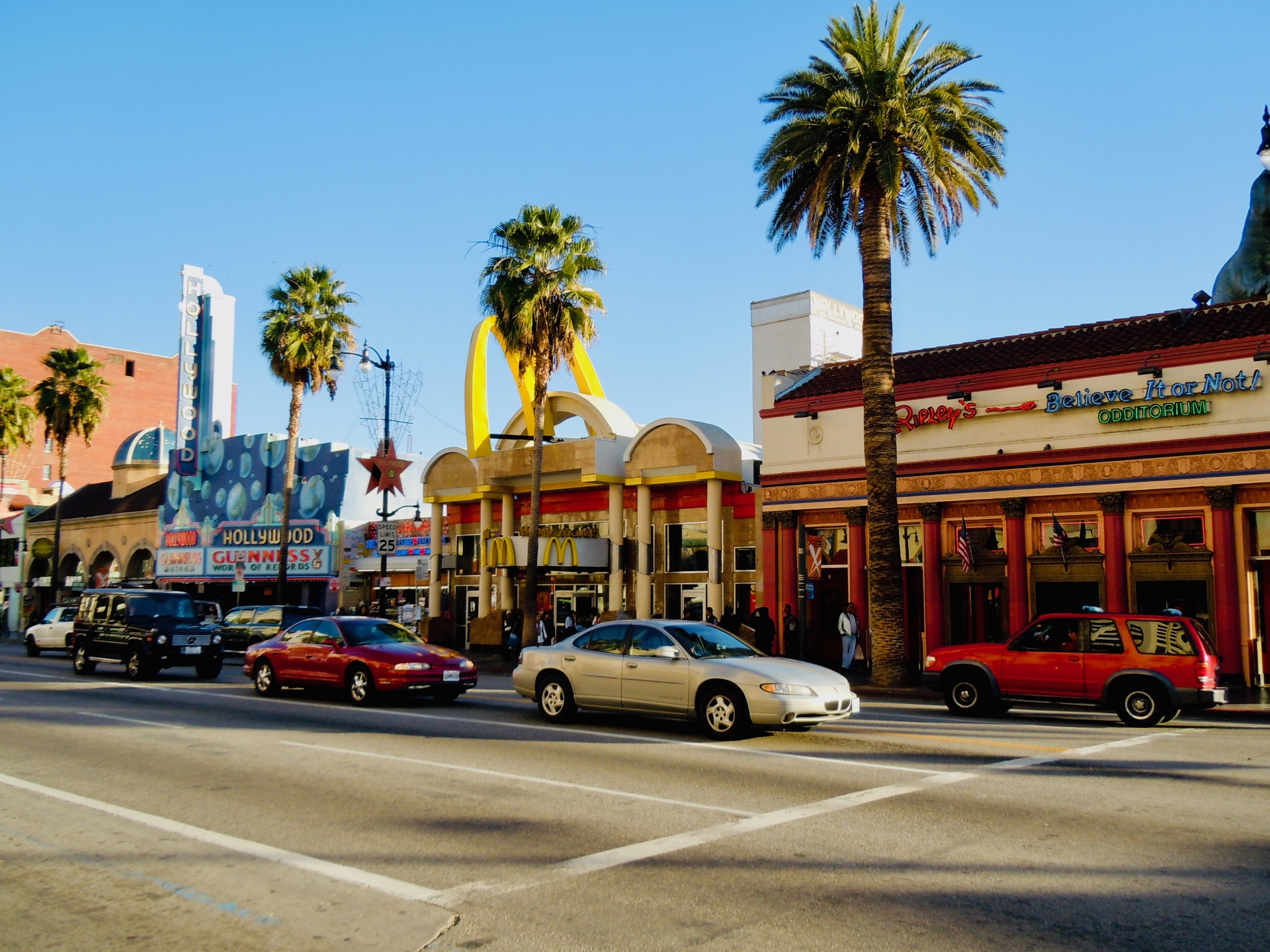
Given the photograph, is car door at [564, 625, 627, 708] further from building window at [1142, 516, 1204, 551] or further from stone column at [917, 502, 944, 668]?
building window at [1142, 516, 1204, 551]

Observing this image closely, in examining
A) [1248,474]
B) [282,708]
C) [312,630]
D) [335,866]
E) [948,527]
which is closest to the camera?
[335,866]

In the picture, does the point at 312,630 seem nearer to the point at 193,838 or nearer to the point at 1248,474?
the point at 193,838

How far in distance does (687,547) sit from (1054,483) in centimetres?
1186

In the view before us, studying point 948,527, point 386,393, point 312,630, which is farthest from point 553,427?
point 312,630

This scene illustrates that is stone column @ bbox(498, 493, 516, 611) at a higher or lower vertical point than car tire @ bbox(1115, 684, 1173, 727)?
higher

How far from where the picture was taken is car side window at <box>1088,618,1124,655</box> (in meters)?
15.6

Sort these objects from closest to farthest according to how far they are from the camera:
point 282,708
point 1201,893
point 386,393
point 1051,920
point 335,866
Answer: point 1051,920
point 1201,893
point 335,866
point 282,708
point 386,393

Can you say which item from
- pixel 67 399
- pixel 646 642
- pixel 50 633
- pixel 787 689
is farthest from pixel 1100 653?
pixel 67 399

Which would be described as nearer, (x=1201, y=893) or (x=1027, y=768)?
(x=1201, y=893)

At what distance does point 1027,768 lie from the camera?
10.8 m

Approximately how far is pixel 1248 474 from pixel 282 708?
20124 millimetres

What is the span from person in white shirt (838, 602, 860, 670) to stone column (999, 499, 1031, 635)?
374cm

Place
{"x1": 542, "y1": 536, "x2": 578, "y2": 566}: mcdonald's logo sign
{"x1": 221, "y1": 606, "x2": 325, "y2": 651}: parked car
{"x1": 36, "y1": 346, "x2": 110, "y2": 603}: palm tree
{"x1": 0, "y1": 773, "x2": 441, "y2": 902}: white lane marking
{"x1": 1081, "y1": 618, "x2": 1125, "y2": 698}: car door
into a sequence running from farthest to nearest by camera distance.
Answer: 1. {"x1": 36, "y1": 346, "x2": 110, "y2": 603}: palm tree
2. {"x1": 542, "y1": 536, "x2": 578, "y2": 566}: mcdonald's logo sign
3. {"x1": 221, "y1": 606, "x2": 325, "y2": 651}: parked car
4. {"x1": 1081, "y1": 618, "x2": 1125, "y2": 698}: car door
5. {"x1": 0, "y1": 773, "x2": 441, "y2": 902}: white lane marking

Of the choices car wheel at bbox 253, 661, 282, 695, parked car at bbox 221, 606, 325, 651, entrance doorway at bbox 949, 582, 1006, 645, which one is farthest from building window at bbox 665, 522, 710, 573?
car wheel at bbox 253, 661, 282, 695
